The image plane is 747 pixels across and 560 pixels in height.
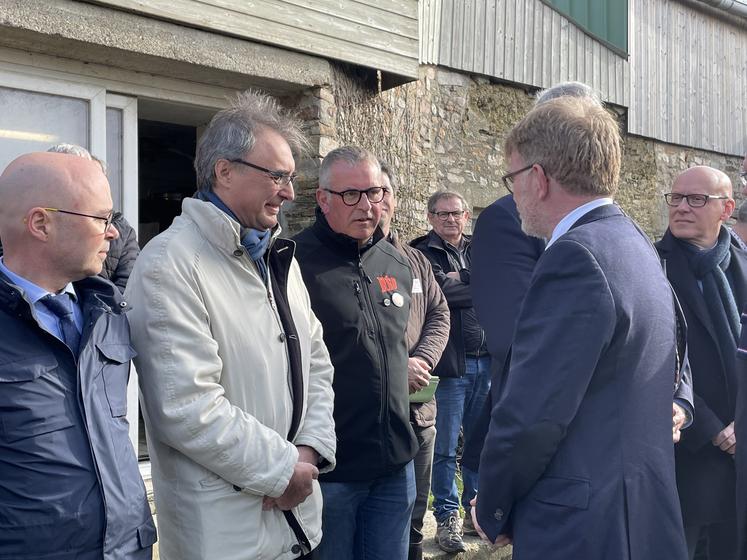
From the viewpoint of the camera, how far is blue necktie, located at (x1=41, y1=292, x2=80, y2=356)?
2.12 m

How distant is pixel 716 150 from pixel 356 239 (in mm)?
9310

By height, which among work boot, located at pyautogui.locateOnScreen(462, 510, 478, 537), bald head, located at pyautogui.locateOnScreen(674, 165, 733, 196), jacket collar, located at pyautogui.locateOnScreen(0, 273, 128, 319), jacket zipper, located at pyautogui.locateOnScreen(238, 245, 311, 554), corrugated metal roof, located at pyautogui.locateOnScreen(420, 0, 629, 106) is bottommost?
work boot, located at pyautogui.locateOnScreen(462, 510, 478, 537)

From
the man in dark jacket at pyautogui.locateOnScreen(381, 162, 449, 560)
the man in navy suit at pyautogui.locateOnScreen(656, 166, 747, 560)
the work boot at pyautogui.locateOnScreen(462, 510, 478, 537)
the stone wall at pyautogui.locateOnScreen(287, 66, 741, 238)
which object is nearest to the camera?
the man in navy suit at pyautogui.locateOnScreen(656, 166, 747, 560)

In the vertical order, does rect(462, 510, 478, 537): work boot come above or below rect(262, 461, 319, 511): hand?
below

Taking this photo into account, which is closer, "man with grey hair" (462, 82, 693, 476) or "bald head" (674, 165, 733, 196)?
"man with grey hair" (462, 82, 693, 476)

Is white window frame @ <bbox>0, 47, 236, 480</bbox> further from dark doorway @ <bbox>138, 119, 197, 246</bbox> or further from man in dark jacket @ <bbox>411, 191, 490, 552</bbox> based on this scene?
dark doorway @ <bbox>138, 119, 197, 246</bbox>

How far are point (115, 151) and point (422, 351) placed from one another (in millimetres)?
2481

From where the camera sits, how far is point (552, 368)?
2.00 m

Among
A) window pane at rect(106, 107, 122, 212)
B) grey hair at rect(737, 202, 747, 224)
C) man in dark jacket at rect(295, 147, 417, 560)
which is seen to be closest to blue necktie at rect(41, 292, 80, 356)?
man in dark jacket at rect(295, 147, 417, 560)

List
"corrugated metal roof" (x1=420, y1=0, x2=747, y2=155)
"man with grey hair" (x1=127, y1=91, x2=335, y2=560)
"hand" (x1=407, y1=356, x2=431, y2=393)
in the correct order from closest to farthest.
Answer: "man with grey hair" (x1=127, y1=91, x2=335, y2=560)
"hand" (x1=407, y1=356, x2=431, y2=393)
"corrugated metal roof" (x1=420, y1=0, x2=747, y2=155)

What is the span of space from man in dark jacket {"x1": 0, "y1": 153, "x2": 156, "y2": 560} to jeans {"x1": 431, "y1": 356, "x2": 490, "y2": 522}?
2673 millimetres

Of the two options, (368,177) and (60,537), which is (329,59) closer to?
(368,177)

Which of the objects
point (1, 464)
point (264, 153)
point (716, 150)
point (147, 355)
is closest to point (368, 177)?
point (264, 153)

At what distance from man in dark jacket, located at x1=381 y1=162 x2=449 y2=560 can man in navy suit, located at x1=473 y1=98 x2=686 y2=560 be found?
1.36m
